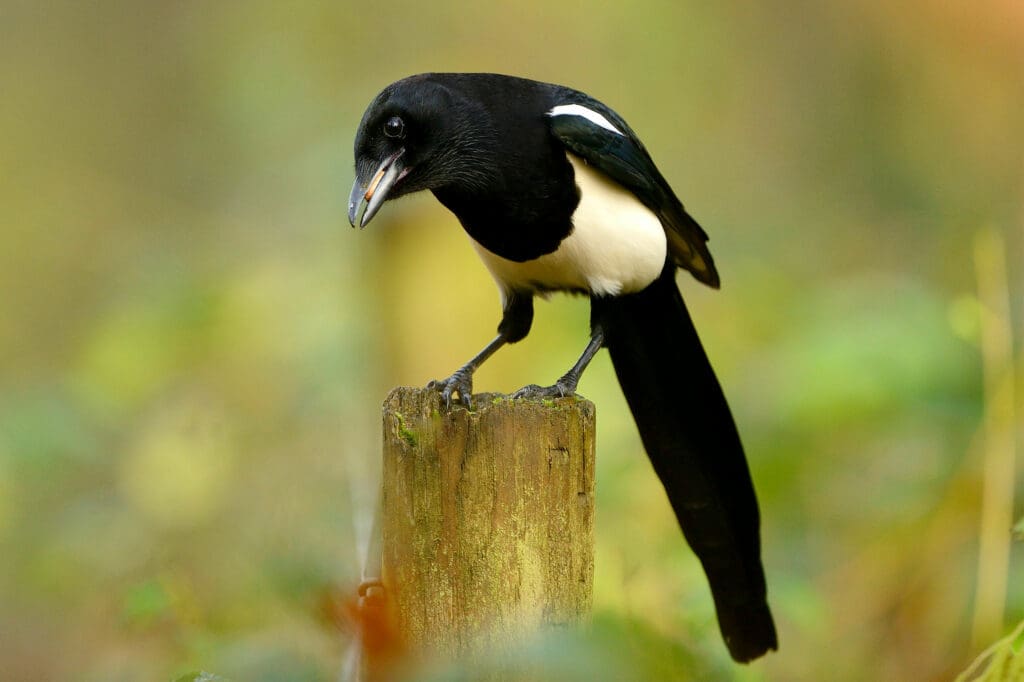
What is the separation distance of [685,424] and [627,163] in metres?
0.60

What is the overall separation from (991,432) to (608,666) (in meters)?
1.80

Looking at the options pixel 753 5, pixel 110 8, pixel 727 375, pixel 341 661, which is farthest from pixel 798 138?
pixel 341 661

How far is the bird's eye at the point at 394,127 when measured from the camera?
207 cm

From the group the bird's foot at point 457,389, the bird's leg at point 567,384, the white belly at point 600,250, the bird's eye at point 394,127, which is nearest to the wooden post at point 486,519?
the bird's foot at point 457,389

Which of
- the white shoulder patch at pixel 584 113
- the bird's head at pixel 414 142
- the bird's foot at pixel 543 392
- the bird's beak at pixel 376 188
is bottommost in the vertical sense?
the bird's foot at pixel 543 392

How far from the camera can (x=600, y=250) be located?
235 centimetres

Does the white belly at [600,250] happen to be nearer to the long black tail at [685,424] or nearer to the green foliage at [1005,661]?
the long black tail at [685,424]

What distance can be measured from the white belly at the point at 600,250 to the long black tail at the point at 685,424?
0.09 m

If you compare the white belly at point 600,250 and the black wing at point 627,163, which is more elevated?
the black wing at point 627,163

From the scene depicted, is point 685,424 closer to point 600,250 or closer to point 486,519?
point 600,250

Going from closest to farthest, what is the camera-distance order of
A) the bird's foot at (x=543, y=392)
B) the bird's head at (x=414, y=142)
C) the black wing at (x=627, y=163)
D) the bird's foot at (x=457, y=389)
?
the bird's foot at (x=457, y=389) < the bird's foot at (x=543, y=392) < the bird's head at (x=414, y=142) < the black wing at (x=627, y=163)

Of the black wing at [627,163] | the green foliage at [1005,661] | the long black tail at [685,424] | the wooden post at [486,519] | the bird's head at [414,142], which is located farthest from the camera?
the long black tail at [685,424]

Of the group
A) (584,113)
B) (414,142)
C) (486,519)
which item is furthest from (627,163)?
(486,519)

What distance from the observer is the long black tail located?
2531 mm
